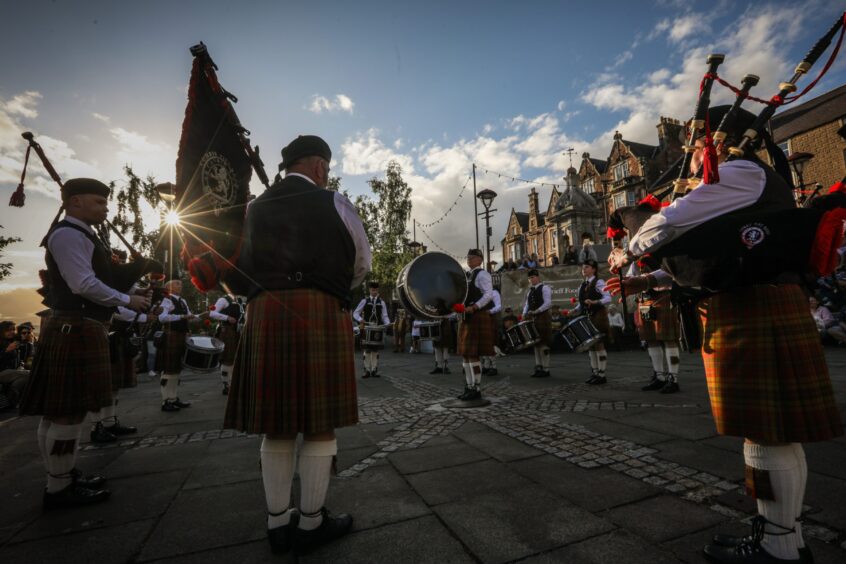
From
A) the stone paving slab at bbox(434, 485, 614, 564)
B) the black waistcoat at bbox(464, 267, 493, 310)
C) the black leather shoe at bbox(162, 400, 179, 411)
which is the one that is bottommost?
the stone paving slab at bbox(434, 485, 614, 564)

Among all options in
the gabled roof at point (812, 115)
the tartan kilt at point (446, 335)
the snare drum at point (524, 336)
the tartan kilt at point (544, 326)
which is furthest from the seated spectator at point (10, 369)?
the gabled roof at point (812, 115)

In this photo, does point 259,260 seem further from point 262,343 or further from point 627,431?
point 627,431

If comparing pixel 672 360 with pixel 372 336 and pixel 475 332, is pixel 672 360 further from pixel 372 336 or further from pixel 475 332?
pixel 372 336

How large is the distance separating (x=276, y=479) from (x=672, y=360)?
221 inches

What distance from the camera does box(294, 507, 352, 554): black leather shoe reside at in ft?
6.31

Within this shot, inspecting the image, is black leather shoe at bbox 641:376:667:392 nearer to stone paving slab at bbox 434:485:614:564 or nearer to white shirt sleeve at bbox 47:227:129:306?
stone paving slab at bbox 434:485:614:564

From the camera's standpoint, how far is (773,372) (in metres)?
1.69

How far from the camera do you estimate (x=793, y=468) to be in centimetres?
166

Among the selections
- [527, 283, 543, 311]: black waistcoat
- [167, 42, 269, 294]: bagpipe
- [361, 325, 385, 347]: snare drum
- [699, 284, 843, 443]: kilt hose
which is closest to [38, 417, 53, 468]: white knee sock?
[167, 42, 269, 294]: bagpipe

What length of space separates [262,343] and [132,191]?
24596 millimetres

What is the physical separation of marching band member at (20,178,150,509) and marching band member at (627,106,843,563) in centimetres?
350

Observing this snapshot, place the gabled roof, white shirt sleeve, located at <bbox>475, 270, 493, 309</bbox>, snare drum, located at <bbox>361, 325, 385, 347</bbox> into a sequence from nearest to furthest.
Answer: white shirt sleeve, located at <bbox>475, 270, 493, 309</bbox>, snare drum, located at <bbox>361, 325, 385, 347</bbox>, the gabled roof

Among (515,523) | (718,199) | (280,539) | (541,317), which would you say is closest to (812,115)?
(541,317)

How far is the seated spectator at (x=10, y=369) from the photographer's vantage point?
268 inches
